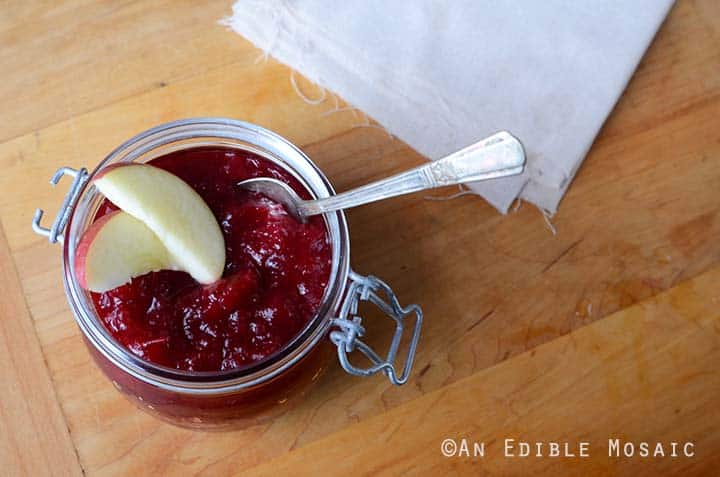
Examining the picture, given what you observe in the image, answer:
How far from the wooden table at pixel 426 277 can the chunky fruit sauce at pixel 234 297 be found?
0.58 ft

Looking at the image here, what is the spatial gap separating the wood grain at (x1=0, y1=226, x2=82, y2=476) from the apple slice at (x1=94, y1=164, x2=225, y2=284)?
269 millimetres

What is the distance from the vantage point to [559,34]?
3.08 ft

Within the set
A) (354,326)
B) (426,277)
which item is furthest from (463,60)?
(354,326)

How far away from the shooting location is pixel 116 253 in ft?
2.09

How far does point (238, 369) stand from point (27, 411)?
Answer: 1.06 ft

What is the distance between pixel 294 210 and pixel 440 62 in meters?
0.33

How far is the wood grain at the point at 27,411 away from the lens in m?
0.79

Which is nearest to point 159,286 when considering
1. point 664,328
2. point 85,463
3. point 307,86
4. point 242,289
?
point 242,289

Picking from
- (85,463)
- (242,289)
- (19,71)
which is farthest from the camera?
(19,71)

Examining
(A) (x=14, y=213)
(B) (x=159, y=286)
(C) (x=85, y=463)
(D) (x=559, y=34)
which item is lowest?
(C) (x=85, y=463)

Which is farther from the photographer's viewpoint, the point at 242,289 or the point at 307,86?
the point at 307,86

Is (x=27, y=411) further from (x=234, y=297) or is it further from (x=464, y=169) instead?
(x=464, y=169)

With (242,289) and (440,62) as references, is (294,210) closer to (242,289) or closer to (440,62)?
(242,289)

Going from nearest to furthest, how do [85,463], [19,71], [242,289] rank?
[242,289] → [85,463] → [19,71]
